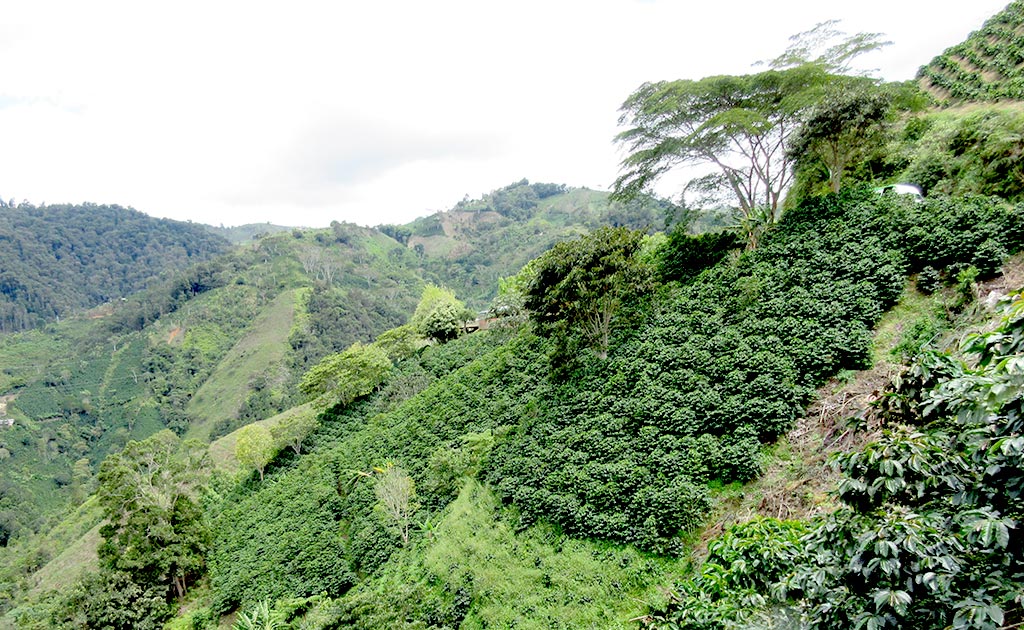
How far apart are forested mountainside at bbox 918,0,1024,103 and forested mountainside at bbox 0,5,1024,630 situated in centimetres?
101

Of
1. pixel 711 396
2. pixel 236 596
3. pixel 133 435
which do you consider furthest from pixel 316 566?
pixel 133 435

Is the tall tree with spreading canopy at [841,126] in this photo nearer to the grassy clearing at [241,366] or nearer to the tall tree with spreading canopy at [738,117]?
the tall tree with spreading canopy at [738,117]

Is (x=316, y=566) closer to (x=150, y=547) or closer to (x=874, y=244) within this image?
(x=150, y=547)

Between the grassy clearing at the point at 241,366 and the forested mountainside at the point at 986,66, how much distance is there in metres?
82.9

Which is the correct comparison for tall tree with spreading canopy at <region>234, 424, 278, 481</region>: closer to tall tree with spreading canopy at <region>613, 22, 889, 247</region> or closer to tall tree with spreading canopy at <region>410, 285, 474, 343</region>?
tall tree with spreading canopy at <region>410, 285, 474, 343</region>

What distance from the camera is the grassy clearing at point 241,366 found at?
76375 millimetres

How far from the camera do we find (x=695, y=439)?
985cm

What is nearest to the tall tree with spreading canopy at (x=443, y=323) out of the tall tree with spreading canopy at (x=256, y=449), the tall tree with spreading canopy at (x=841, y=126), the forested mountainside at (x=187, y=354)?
the tall tree with spreading canopy at (x=256, y=449)

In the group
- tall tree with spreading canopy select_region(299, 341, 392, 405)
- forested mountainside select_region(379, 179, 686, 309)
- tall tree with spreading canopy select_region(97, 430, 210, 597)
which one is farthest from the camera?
forested mountainside select_region(379, 179, 686, 309)

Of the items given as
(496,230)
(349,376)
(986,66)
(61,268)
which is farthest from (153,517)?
(61,268)

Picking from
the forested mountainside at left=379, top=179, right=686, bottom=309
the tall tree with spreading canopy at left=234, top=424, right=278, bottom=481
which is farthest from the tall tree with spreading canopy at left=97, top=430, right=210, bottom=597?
the forested mountainside at left=379, top=179, right=686, bottom=309

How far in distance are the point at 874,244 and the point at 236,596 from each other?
24462 millimetres

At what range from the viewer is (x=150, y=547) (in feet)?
64.6

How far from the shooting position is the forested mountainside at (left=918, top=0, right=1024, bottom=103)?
16.0 meters
